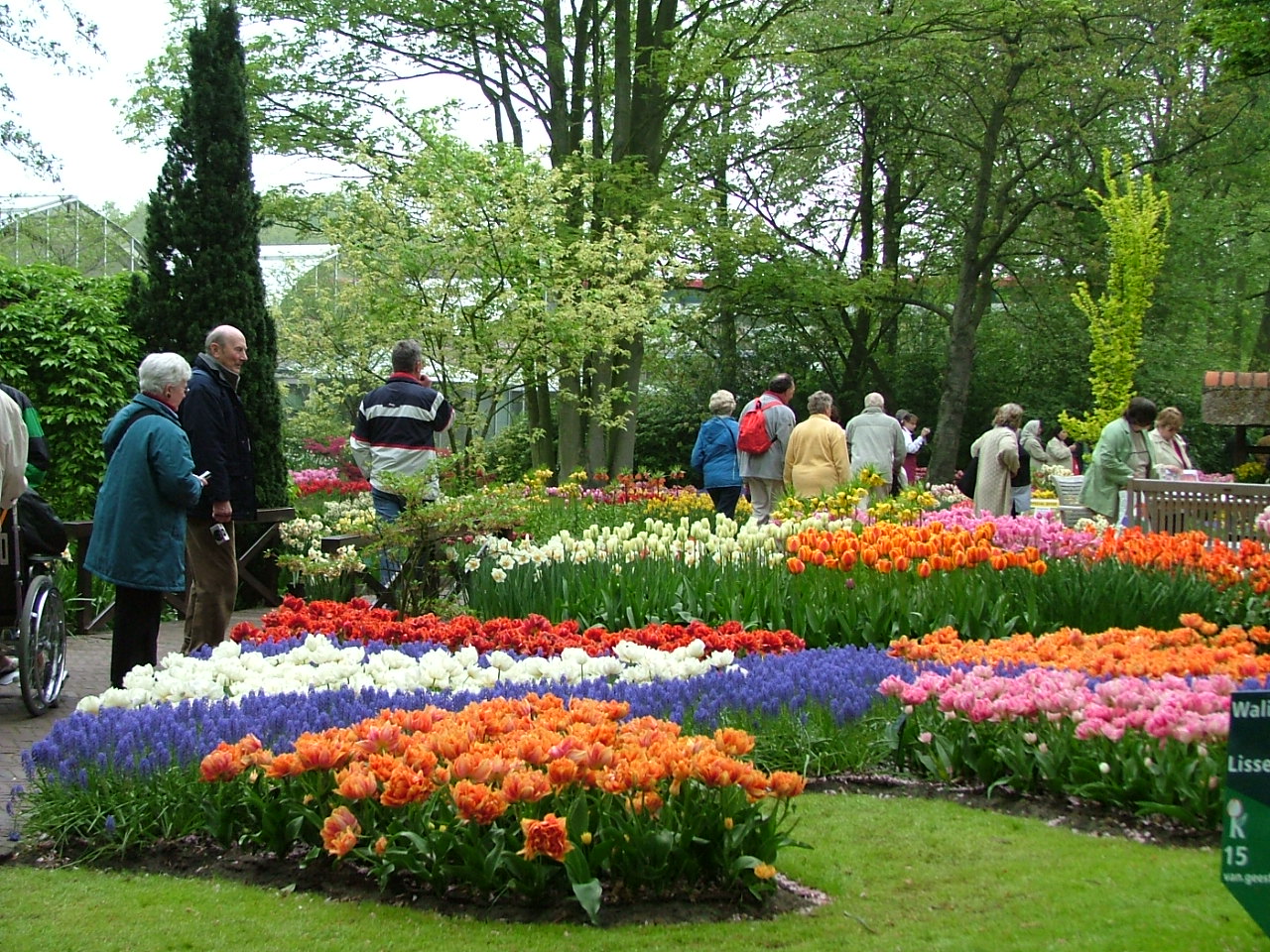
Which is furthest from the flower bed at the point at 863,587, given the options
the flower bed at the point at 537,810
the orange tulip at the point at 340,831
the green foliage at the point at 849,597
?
the orange tulip at the point at 340,831

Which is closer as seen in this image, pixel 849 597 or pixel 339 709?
pixel 339 709

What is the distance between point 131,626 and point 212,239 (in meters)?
5.80

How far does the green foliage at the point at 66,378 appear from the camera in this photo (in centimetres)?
1055

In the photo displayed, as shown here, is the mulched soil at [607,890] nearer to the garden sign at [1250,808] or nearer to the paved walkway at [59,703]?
the paved walkway at [59,703]

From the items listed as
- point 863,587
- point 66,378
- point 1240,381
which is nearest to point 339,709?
point 863,587

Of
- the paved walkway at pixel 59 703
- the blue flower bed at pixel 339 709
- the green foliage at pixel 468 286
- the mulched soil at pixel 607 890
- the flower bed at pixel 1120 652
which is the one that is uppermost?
the green foliage at pixel 468 286

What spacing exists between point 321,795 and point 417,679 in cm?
149

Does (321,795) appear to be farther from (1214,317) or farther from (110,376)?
(1214,317)

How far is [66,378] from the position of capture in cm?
1060

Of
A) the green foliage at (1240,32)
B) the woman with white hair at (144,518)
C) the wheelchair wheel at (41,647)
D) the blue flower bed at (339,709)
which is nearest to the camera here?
the blue flower bed at (339,709)

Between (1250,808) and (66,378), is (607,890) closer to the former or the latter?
(1250,808)

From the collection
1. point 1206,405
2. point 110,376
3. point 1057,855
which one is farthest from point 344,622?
point 1206,405

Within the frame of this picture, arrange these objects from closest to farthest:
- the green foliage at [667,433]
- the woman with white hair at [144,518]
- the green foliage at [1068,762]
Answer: the green foliage at [1068,762]
the woman with white hair at [144,518]
the green foliage at [667,433]

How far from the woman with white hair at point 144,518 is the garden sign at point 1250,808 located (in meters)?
4.77
